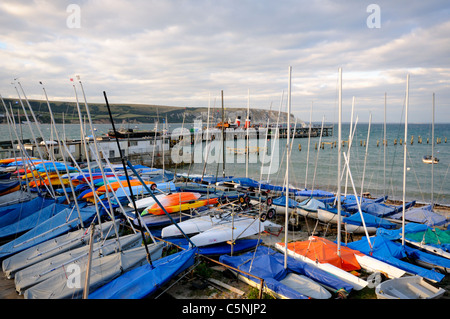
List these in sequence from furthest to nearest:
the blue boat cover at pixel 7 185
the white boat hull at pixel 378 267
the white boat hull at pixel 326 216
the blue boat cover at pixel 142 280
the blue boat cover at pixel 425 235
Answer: the blue boat cover at pixel 7 185
the white boat hull at pixel 326 216
the blue boat cover at pixel 425 235
the white boat hull at pixel 378 267
the blue boat cover at pixel 142 280

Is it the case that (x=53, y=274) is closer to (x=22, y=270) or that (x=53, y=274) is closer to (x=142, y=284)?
(x=22, y=270)

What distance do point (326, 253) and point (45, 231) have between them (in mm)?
15109

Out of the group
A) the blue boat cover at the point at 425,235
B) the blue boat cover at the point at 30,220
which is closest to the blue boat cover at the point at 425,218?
the blue boat cover at the point at 425,235

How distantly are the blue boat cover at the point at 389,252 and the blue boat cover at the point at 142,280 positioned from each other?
937cm

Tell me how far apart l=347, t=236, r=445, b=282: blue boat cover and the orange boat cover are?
32.1 inches

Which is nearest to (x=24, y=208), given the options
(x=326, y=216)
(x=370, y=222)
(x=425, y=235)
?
(x=326, y=216)

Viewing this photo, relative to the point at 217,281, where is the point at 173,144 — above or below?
above

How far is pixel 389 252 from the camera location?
45.9 ft

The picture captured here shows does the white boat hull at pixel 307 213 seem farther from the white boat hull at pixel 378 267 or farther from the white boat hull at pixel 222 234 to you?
the white boat hull at pixel 378 267

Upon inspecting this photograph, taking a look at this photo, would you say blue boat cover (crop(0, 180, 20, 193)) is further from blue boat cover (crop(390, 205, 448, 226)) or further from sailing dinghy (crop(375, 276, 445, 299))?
blue boat cover (crop(390, 205, 448, 226))

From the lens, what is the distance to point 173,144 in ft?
A: 209

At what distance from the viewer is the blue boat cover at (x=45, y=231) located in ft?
46.1
